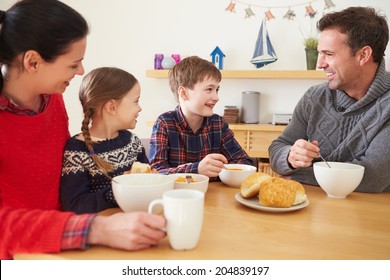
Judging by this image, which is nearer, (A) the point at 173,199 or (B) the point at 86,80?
(A) the point at 173,199

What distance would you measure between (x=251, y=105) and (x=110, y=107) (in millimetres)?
2425

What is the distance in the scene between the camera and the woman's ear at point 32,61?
37.4 inches

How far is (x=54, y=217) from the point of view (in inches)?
27.8

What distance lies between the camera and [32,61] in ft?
3.16

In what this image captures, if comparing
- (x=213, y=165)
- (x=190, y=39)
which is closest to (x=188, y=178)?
(x=213, y=165)

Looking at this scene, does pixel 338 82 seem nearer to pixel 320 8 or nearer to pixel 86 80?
pixel 86 80

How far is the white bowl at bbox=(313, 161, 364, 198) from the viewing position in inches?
41.4

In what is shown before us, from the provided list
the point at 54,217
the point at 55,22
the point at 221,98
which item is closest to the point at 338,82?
the point at 55,22

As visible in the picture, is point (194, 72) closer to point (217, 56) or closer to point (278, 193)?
point (278, 193)

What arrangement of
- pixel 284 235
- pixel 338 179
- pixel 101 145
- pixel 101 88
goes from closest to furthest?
pixel 284 235 → pixel 338 179 → pixel 101 145 → pixel 101 88

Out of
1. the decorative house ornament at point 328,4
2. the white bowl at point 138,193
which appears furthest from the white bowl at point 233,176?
the decorative house ornament at point 328,4

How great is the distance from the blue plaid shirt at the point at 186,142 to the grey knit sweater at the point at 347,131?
0.24 meters

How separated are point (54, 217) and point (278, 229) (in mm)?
460

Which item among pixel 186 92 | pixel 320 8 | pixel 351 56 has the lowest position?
pixel 186 92
